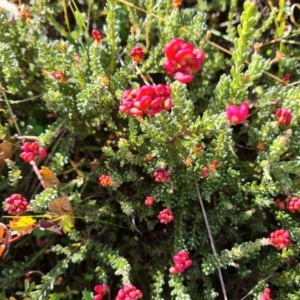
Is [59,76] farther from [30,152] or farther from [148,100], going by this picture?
[148,100]

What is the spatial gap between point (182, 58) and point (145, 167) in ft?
1.99

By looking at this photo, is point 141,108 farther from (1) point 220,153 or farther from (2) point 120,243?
(2) point 120,243

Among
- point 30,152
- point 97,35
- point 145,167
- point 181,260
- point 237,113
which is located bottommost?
point 181,260

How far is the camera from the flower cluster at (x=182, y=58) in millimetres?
1195

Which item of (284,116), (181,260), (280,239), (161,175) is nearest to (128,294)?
(181,260)

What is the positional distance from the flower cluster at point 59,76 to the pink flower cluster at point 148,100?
43 cm

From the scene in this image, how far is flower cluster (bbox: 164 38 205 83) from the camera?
1.20 m

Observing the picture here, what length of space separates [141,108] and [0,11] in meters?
0.80

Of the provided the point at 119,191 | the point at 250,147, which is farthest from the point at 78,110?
the point at 250,147

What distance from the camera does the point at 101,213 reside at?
1842 mm

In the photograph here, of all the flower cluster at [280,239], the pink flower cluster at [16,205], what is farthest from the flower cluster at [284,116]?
the pink flower cluster at [16,205]

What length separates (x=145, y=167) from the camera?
68.3 inches

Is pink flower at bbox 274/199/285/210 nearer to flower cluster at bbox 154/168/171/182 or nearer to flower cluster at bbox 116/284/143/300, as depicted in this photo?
flower cluster at bbox 154/168/171/182

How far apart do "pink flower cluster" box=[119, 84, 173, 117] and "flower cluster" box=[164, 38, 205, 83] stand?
0.27ft
